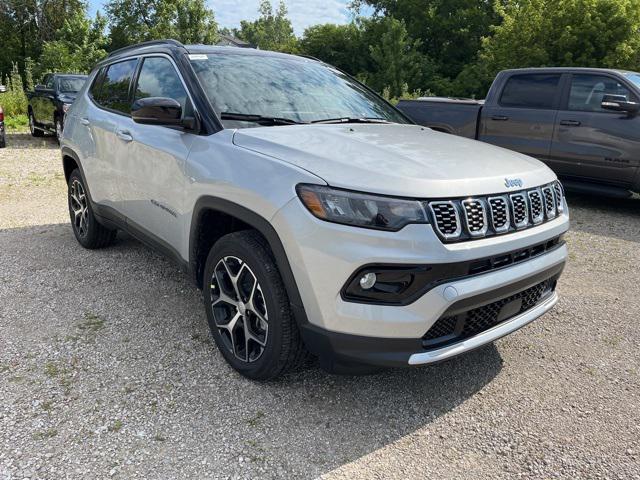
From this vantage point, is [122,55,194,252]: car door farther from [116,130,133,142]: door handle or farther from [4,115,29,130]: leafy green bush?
[4,115,29,130]: leafy green bush

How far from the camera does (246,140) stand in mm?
2785

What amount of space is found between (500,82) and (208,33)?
1344 inches

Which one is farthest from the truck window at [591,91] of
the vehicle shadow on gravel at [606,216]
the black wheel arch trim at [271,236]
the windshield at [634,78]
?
the black wheel arch trim at [271,236]

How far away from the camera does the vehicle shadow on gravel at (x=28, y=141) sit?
12675mm

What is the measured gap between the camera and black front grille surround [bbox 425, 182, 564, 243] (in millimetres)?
2266

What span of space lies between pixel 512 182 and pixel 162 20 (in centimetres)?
4180

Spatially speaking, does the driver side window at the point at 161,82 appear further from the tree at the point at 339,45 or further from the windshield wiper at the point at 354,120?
the tree at the point at 339,45

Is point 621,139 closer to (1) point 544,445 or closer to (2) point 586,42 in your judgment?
(1) point 544,445

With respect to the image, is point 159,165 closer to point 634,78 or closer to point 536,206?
point 536,206

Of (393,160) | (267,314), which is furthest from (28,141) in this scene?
(393,160)

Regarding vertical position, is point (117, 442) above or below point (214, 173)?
below

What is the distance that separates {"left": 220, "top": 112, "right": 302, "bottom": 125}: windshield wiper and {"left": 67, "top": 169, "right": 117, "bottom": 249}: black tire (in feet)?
7.12

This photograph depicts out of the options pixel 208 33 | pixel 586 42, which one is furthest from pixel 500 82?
pixel 208 33

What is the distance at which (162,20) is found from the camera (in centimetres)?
3919
